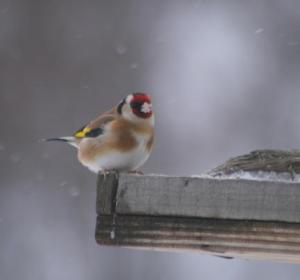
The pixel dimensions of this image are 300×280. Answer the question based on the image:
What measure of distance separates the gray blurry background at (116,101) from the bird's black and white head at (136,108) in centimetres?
424

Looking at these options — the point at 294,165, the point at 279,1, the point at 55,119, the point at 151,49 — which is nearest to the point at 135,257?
the point at 55,119

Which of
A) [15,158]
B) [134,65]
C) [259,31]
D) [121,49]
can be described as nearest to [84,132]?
[15,158]

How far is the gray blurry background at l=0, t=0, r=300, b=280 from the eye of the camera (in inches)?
347

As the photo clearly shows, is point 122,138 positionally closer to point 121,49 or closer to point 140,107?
point 140,107

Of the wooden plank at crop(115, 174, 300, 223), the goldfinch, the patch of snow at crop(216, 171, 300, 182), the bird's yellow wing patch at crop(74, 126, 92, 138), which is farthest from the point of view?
the bird's yellow wing patch at crop(74, 126, 92, 138)

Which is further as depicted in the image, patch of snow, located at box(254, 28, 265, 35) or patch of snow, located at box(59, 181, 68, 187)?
patch of snow, located at box(254, 28, 265, 35)

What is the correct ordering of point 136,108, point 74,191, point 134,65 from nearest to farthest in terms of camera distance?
point 136,108
point 74,191
point 134,65

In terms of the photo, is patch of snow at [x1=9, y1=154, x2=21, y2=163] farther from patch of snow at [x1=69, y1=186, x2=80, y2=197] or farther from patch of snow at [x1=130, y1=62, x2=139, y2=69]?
patch of snow at [x1=130, y1=62, x2=139, y2=69]

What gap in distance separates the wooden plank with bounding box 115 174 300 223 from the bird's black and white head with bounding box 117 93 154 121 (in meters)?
1.10

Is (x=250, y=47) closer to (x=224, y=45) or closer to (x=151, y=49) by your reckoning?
(x=224, y=45)

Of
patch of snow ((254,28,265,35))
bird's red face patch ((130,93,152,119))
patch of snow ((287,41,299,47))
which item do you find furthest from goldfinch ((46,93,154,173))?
patch of snow ((254,28,265,35))

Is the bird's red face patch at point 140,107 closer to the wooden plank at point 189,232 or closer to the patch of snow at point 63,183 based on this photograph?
the wooden plank at point 189,232

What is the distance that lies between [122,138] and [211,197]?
42.4 inches

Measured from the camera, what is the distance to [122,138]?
13.5 ft
